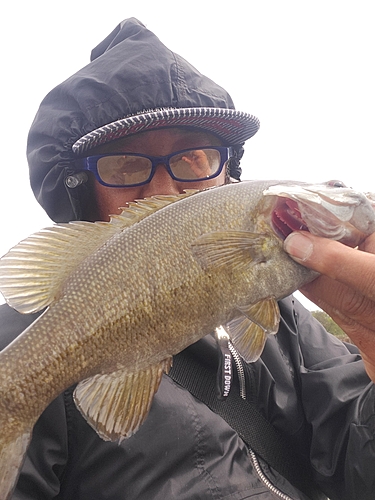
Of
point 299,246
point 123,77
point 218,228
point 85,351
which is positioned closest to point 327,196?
point 299,246

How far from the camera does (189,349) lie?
2.62 m

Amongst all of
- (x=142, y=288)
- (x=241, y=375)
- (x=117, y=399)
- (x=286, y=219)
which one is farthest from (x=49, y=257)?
(x=241, y=375)

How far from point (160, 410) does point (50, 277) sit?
105 cm

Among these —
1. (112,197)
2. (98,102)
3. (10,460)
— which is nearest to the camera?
(10,460)

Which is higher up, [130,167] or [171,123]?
[171,123]

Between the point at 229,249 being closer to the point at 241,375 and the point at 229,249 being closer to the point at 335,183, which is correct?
the point at 335,183

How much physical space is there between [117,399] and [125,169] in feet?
5.69

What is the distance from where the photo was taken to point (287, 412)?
8.83ft

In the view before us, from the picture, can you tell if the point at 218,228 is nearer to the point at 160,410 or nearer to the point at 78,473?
the point at 160,410

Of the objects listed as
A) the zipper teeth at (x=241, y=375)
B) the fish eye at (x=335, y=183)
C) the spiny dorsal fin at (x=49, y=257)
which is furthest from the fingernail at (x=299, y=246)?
the zipper teeth at (x=241, y=375)

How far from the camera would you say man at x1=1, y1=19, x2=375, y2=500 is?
6.67 feet

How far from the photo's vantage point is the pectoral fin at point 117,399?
1.64 m

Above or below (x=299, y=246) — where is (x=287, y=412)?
below

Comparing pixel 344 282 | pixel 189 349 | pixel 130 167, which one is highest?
pixel 130 167
